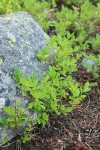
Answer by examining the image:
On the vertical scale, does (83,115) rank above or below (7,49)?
below

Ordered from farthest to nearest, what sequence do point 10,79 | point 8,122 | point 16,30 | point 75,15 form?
point 75,15 < point 16,30 < point 10,79 < point 8,122

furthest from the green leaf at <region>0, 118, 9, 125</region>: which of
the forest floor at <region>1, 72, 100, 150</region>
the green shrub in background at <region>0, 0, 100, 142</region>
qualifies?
the forest floor at <region>1, 72, 100, 150</region>

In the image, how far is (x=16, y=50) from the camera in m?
3.48

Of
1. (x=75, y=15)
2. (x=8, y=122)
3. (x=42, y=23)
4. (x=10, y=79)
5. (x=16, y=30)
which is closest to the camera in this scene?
(x=8, y=122)

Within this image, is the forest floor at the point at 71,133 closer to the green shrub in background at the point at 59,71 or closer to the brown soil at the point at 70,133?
the brown soil at the point at 70,133

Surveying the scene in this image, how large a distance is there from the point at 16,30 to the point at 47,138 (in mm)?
1396

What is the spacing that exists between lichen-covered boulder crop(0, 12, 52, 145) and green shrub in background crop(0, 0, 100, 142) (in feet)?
0.30

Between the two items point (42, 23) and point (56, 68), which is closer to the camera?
point (56, 68)

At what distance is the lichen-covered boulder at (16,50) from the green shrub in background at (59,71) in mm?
92

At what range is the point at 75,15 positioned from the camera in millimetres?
5227

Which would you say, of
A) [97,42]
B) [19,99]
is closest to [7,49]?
[19,99]

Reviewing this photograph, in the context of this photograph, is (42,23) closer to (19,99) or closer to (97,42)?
(97,42)

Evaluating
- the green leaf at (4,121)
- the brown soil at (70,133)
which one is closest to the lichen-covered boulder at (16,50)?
the green leaf at (4,121)

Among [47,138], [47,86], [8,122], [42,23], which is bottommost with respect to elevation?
[47,138]
